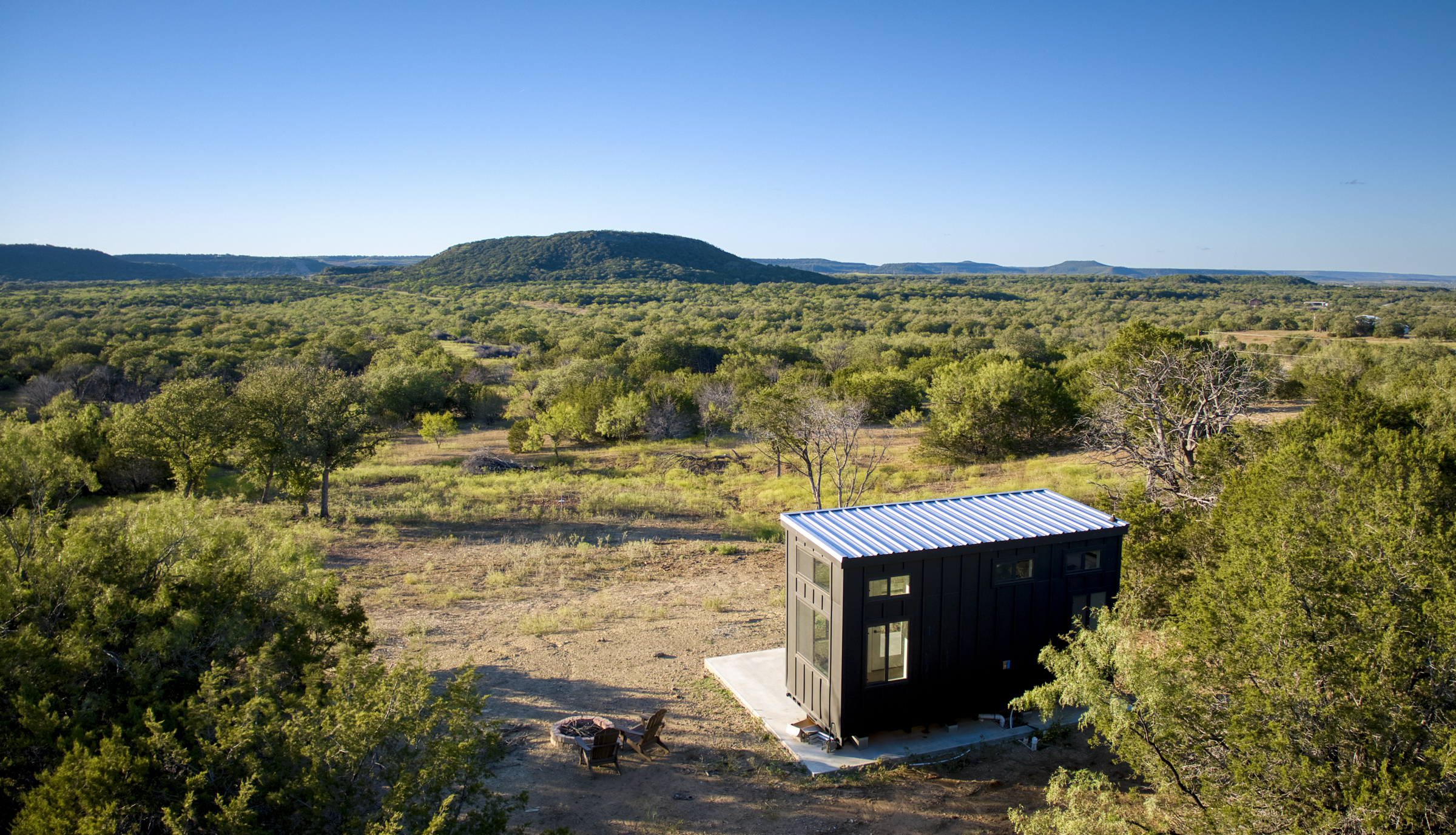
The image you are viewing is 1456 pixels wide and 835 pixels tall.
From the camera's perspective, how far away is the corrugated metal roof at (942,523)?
9336 millimetres

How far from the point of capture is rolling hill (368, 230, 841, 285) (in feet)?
452

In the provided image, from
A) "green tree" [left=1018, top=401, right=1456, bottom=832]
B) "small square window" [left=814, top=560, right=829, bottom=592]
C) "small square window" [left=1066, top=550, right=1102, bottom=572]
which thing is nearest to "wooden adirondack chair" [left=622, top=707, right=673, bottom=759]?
"small square window" [left=814, top=560, right=829, bottom=592]

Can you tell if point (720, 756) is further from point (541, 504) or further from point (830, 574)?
point (541, 504)

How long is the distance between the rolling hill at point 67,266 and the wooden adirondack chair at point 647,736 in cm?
14320

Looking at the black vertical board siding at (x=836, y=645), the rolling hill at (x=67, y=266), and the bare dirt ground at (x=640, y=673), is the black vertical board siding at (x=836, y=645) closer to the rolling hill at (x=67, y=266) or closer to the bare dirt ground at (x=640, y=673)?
the bare dirt ground at (x=640, y=673)

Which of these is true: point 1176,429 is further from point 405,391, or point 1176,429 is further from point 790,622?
point 405,391

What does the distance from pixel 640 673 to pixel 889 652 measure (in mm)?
4145

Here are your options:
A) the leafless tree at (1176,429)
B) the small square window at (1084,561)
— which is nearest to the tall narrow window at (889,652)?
the small square window at (1084,561)

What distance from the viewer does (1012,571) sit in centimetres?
972

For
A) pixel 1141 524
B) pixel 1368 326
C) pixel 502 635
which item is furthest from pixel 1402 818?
pixel 1368 326

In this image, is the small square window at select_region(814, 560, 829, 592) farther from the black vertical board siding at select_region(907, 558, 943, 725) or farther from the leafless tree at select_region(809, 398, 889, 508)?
the leafless tree at select_region(809, 398, 889, 508)

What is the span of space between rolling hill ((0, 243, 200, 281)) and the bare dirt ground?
135579mm

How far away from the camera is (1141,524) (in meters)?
→ 12.0

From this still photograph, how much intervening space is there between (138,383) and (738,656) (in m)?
42.8
